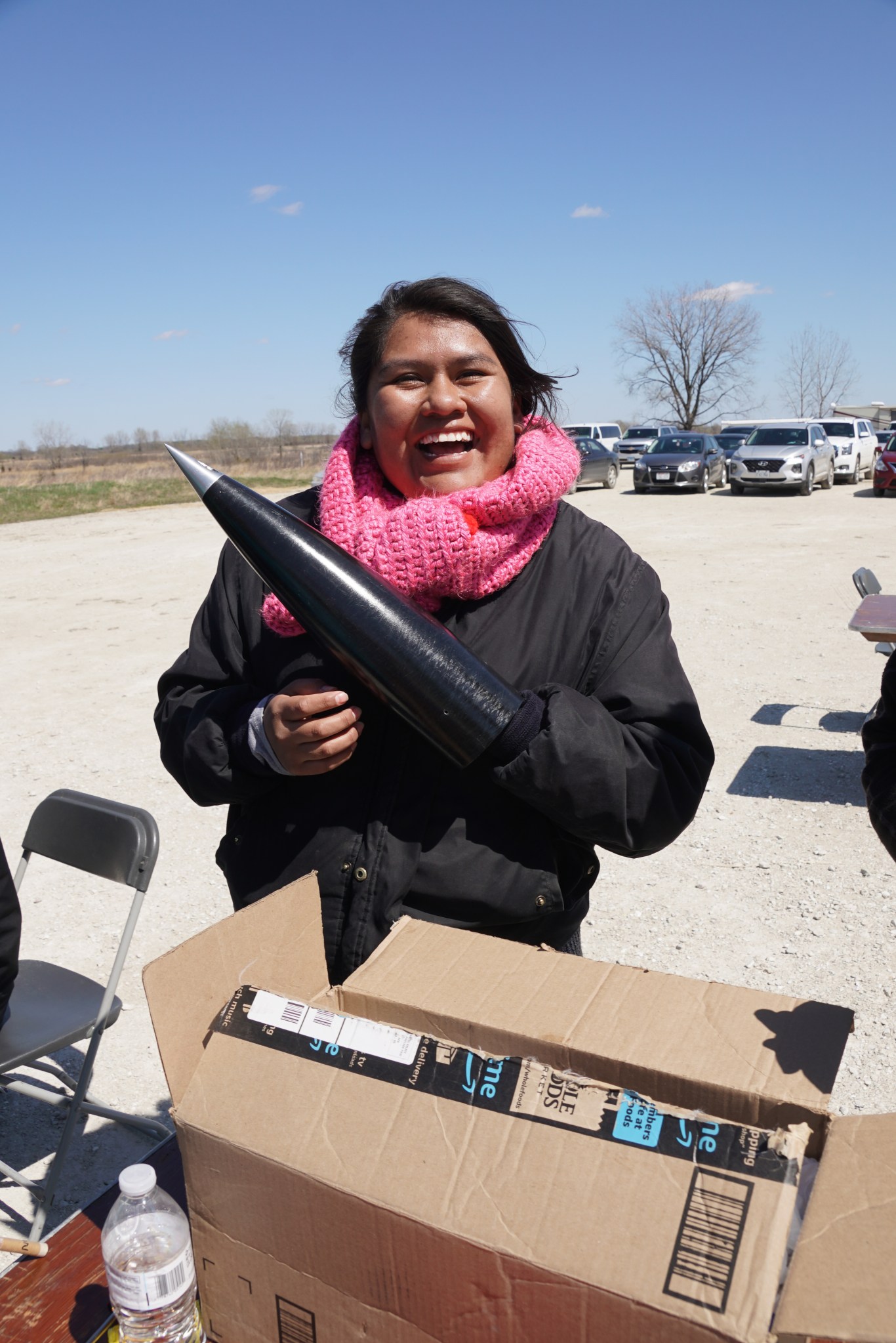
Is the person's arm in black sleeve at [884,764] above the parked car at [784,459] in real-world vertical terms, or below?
above

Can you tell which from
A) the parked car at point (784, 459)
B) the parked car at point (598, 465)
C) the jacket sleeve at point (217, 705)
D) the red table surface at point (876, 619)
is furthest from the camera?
the parked car at point (598, 465)

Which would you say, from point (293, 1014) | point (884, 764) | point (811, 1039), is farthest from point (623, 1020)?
point (884, 764)

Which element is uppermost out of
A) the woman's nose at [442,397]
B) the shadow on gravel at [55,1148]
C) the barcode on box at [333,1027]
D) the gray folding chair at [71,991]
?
the woman's nose at [442,397]

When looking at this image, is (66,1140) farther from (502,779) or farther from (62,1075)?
(502,779)

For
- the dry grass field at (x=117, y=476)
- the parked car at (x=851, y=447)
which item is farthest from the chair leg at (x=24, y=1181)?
the parked car at (x=851, y=447)

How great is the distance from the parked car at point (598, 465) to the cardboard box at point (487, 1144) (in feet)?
85.6

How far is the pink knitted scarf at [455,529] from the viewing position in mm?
1873

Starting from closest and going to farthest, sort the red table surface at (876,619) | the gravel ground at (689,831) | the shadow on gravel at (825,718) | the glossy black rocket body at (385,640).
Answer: the glossy black rocket body at (385,640)
the gravel ground at (689,831)
the red table surface at (876,619)
the shadow on gravel at (825,718)

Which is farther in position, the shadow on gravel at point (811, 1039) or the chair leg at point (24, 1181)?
the chair leg at point (24, 1181)

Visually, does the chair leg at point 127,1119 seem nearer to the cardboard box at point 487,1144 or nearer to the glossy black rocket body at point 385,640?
the cardboard box at point 487,1144

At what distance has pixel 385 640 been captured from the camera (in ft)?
5.42

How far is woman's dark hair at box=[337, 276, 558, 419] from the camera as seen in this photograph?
2031 mm

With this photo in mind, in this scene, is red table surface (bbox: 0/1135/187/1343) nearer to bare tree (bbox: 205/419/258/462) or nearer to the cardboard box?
the cardboard box

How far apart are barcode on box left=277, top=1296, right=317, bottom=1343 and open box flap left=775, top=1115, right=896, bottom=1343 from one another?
2.02 ft
